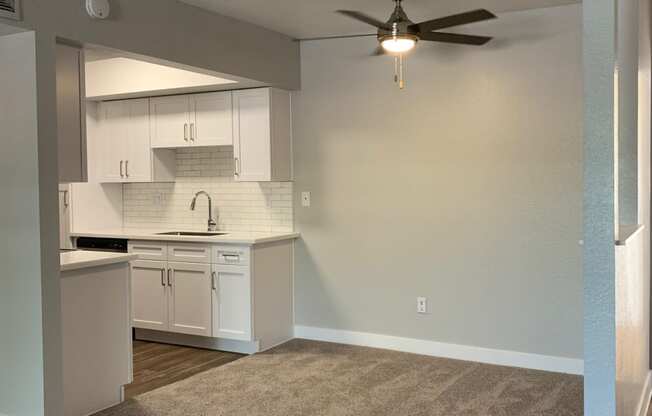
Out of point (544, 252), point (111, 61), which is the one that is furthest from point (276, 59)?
point (544, 252)

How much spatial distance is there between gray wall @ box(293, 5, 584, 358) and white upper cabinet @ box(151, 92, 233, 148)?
2.04 ft

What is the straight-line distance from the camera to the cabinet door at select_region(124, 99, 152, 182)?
5.93 metres

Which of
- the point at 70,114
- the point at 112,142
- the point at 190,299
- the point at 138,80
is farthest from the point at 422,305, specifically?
the point at 112,142

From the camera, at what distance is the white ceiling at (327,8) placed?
4.37m

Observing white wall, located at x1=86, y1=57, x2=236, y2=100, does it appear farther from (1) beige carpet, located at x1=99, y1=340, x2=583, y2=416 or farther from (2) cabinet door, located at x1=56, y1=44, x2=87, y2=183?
(1) beige carpet, located at x1=99, y1=340, x2=583, y2=416

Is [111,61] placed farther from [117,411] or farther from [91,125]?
[117,411]

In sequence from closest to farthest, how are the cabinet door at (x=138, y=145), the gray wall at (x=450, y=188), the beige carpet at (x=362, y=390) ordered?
the beige carpet at (x=362, y=390) → the gray wall at (x=450, y=188) → the cabinet door at (x=138, y=145)

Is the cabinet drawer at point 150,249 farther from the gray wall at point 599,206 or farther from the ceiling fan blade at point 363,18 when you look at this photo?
the gray wall at point 599,206

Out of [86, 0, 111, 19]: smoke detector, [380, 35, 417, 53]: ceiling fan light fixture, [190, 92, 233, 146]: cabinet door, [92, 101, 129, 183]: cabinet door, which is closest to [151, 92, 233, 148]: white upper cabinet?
[190, 92, 233, 146]: cabinet door

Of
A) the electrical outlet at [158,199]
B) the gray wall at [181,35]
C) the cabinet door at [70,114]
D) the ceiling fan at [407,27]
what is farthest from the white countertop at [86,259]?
the electrical outlet at [158,199]

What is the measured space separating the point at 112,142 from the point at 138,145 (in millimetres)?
311

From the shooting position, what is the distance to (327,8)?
4.54m

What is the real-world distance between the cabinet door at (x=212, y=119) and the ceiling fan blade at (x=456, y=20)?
2.14 meters

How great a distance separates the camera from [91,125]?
621 centimetres
